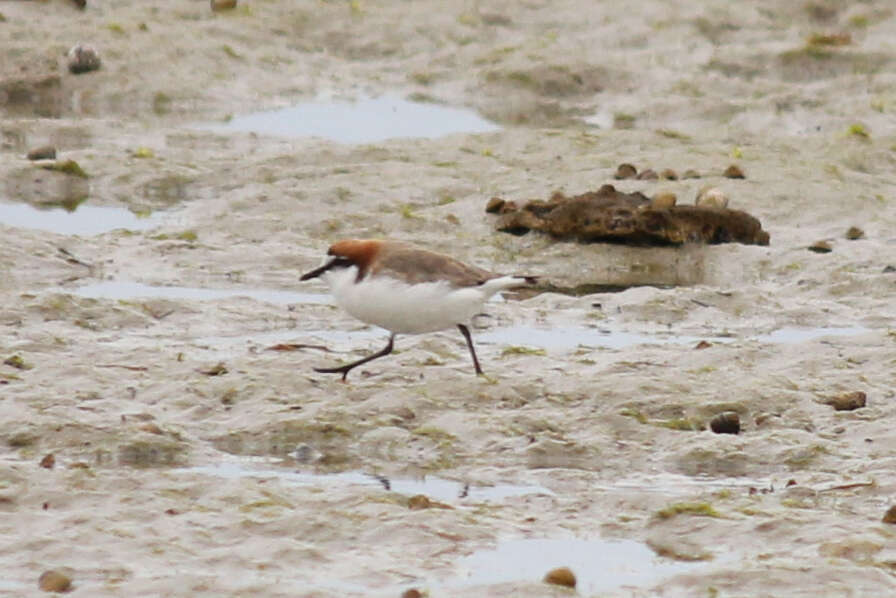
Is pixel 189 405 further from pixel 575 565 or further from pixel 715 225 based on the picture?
pixel 715 225

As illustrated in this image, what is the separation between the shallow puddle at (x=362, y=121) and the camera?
58.0 ft

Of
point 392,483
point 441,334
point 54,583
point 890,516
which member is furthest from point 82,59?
point 890,516

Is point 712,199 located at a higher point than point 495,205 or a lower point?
higher

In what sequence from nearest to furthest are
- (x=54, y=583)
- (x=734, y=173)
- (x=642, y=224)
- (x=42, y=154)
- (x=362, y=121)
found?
(x=54, y=583) → (x=642, y=224) → (x=734, y=173) → (x=42, y=154) → (x=362, y=121)

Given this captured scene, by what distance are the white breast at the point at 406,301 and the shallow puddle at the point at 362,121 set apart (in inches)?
296

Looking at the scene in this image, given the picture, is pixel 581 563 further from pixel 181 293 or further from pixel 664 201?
pixel 664 201

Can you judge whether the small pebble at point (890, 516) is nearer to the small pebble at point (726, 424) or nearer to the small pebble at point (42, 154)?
the small pebble at point (726, 424)

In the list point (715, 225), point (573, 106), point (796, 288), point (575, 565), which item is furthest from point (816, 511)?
point (573, 106)

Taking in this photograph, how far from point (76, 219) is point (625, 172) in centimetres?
447

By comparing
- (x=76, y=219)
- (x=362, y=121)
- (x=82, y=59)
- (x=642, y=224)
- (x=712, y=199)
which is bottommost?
(x=76, y=219)

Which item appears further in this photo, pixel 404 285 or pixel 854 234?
pixel 854 234

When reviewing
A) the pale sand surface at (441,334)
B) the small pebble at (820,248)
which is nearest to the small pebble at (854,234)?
the pale sand surface at (441,334)

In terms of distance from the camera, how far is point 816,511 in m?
7.61

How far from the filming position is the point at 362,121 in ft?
60.2
